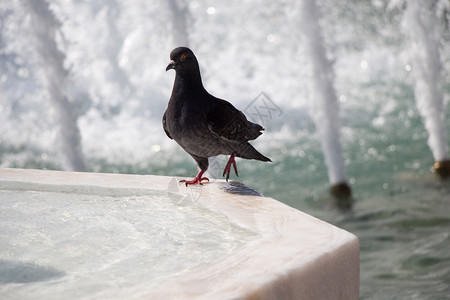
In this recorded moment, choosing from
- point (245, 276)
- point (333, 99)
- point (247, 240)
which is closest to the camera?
point (245, 276)

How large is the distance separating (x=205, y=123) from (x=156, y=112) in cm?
763

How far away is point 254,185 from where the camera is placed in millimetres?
6656

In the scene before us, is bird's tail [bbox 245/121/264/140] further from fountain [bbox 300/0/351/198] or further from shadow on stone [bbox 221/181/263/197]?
fountain [bbox 300/0/351/198]

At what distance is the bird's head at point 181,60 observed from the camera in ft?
7.12

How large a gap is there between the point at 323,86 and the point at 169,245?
4.06 metres

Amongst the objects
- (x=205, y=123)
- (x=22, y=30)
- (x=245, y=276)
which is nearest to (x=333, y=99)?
(x=22, y=30)

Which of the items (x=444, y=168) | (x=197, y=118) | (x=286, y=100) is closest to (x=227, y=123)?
(x=197, y=118)

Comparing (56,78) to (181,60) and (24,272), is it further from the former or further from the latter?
(24,272)

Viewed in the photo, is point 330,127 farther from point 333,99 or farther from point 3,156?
point 3,156

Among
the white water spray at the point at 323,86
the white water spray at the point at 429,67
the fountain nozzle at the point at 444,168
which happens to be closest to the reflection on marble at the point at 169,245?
the white water spray at the point at 323,86

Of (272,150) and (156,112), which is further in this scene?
(156,112)

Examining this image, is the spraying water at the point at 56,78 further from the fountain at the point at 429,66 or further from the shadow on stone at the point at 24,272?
the shadow on stone at the point at 24,272

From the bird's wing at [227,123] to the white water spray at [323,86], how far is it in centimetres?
351

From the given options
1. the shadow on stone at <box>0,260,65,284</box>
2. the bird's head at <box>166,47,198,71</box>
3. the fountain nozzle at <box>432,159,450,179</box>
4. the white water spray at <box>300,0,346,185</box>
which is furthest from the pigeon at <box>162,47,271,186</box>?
the fountain nozzle at <box>432,159,450,179</box>
